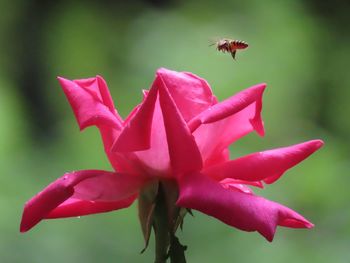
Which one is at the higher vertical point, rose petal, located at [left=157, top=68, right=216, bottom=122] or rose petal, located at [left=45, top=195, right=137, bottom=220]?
rose petal, located at [left=157, top=68, right=216, bottom=122]

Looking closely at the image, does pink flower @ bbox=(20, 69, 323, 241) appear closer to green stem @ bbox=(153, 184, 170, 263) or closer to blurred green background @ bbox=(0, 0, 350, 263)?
green stem @ bbox=(153, 184, 170, 263)

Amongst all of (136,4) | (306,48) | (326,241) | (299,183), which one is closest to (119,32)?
(136,4)

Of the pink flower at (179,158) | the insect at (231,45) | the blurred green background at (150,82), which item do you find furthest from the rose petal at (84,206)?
the blurred green background at (150,82)

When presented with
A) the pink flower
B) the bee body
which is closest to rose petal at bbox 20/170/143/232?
the pink flower

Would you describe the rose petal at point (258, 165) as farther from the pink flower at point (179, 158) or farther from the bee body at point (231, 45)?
the bee body at point (231, 45)

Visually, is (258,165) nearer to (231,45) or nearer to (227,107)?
(227,107)

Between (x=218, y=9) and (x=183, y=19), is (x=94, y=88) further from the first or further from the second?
(x=218, y=9)

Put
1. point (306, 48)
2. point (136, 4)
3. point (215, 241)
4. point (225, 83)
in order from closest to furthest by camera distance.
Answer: point (215, 241) → point (225, 83) → point (306, 48) → point (136, 4)
